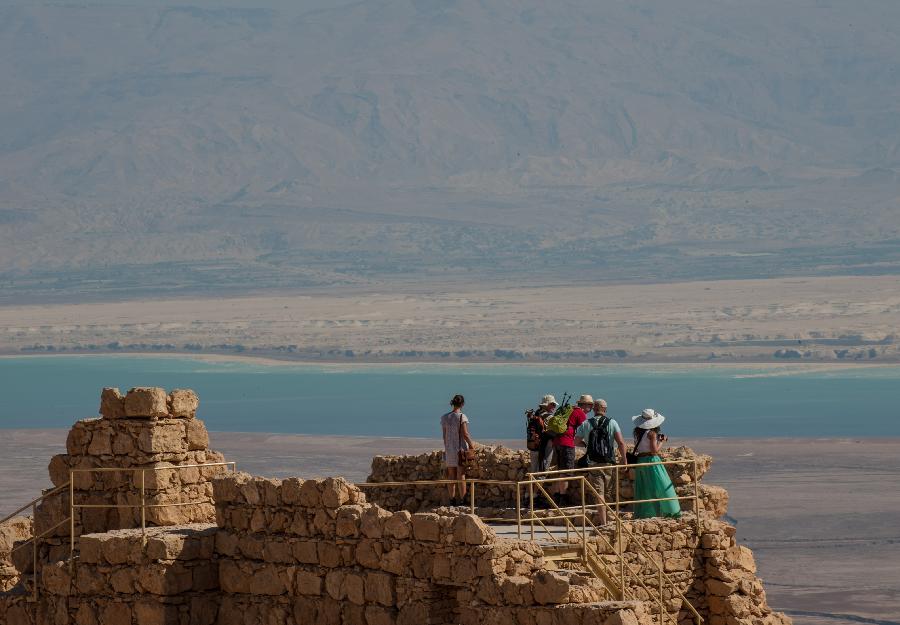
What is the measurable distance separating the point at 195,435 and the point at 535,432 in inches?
Result: 90.9

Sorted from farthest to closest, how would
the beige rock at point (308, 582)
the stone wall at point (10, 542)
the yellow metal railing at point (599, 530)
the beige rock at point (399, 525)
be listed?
the stone wall at point (10, 542)
the beige rock at point (308, 582)
the yellow metal railing at point (599, 530)
the beige rock at point (399, 525)

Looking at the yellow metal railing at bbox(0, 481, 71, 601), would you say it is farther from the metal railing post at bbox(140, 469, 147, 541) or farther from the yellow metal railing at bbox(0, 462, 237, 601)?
the metal railing post at bbox(140, 469, 147, 541)

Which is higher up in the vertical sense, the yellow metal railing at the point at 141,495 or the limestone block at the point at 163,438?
the limestone block at the point at 163,438

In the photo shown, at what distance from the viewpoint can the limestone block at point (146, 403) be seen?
13570 mm

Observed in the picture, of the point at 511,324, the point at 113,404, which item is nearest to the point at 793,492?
the point at 113,404

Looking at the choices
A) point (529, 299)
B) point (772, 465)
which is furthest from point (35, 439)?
point (529, 299)

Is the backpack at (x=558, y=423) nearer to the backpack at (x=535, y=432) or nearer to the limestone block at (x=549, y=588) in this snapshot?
the backpack at (x=535, y=432)

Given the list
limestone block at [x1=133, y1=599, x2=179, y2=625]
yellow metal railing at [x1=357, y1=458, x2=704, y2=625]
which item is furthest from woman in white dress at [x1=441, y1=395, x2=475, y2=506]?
limestone block at [x1=133, y1=599, x2=179, y2=625]

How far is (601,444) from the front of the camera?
13164mm

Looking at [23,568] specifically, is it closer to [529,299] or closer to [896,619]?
[896,619]

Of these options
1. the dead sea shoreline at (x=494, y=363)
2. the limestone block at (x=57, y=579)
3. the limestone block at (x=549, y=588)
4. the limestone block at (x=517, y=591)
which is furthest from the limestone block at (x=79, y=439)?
the dead sea shoreline at (x=494, y=363)

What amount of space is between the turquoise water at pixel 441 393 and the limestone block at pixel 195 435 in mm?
45200

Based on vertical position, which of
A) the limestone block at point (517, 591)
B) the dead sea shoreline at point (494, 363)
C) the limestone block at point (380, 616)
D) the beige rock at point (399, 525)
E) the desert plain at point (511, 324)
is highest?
the desert plain at point (511, 324)

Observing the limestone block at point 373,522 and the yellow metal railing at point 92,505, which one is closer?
the limestone block at point 373,522
